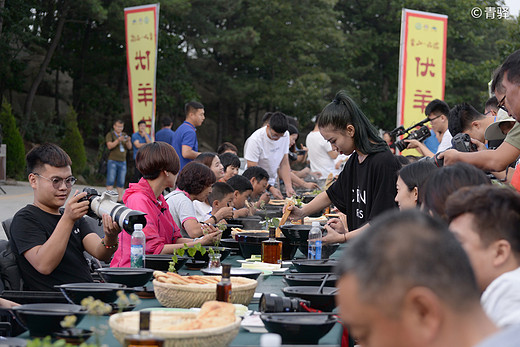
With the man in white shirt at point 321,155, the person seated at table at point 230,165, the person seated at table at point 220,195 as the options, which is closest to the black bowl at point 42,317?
the person seated at table at point 220,195

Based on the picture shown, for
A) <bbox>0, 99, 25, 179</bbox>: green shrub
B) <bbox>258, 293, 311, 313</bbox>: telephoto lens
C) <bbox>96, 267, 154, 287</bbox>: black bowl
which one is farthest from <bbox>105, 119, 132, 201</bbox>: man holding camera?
<bbox>258, 293, 311, 313</bbox>: telephoto lens

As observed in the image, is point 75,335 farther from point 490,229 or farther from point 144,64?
point 144,64

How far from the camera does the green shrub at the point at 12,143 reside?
61.3 feet

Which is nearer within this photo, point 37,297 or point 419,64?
point 37,297

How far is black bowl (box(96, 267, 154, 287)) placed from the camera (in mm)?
2930

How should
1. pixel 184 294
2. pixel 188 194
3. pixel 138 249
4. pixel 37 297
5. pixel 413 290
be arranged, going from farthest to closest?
pixel 188 194 → pixel 138 249 → pixel 37 297 → pixel 184 294 → pixel 413 290

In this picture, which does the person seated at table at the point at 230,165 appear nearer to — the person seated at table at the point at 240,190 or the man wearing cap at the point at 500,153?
the person seated at table at the point at 240,190

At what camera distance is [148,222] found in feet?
13.5

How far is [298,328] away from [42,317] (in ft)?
2.73

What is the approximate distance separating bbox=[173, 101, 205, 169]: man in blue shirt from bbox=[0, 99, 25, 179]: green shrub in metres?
11.1

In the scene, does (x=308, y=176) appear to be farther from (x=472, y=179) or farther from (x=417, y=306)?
(x=417, y=306)

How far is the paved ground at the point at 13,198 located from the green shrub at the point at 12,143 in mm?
839

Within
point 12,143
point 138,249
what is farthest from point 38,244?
point 12,143

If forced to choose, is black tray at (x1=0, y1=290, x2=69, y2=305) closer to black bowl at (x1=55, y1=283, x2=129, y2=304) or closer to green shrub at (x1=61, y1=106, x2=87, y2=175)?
black bowl at (x1=55, y1=283, x2=129, y2=304)
